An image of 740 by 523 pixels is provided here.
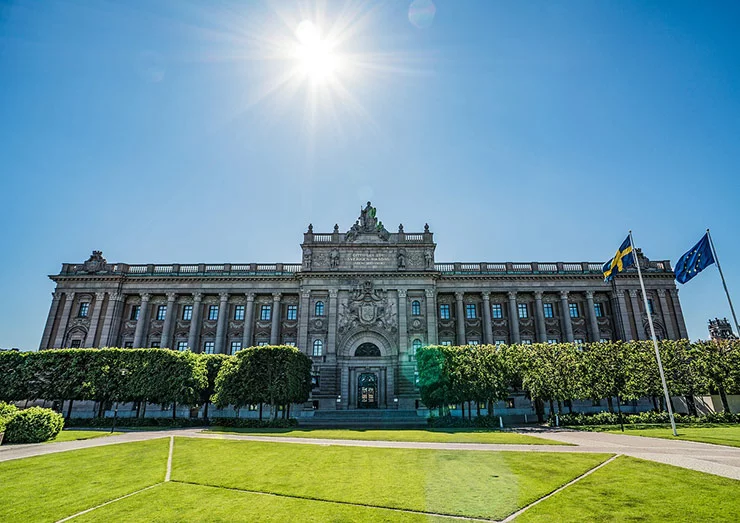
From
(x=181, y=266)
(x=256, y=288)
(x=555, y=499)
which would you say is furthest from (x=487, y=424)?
(x=181, y=266)

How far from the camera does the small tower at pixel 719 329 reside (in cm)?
7338

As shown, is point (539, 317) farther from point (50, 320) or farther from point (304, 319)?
point (50, 320)

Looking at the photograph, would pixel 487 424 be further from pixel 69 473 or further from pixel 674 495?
pixel 69 473

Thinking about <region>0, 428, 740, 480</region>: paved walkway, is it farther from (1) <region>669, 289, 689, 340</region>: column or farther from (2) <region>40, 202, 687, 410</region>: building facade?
(1) <region>669, 289, 689, 340</region>: column

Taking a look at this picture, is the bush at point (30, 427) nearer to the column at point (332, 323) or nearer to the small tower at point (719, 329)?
the column at point (332, 323)

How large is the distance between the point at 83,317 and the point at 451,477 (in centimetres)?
6054

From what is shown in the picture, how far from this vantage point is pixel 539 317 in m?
55.4

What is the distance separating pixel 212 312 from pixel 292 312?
1174 cm

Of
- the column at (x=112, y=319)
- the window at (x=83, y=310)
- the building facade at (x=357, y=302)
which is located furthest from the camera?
the window at (x=83, y=310)

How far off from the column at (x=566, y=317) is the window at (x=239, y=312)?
A: 45.0 metres

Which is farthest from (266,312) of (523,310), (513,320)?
(523,310)

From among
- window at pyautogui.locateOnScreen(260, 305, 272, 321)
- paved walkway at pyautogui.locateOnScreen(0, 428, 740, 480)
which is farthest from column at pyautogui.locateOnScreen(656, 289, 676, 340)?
window at pyautogui.locateOnScreen(260, 305, 272, 321)

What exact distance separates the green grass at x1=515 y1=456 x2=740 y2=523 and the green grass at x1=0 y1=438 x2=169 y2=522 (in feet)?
38.0

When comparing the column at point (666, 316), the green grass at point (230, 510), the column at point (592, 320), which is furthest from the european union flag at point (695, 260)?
the column at point (666, 316)
